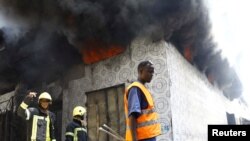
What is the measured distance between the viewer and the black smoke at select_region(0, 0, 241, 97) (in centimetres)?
716

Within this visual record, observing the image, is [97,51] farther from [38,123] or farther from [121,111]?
[38,123]

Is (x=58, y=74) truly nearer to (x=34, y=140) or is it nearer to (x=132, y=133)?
(x=34, y=140)

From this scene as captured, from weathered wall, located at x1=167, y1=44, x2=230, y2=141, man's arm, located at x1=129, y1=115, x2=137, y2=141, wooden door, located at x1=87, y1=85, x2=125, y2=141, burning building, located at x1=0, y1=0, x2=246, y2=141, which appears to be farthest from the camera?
wooden door, located at x1=87, y1=85, x2=125, y2=141

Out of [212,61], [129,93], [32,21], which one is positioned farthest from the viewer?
[212,61]

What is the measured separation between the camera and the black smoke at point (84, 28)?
716 cm

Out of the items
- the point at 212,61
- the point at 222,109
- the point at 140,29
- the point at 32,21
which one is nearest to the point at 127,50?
the point at 140,29

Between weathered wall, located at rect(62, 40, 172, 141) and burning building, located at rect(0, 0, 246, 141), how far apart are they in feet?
0.07

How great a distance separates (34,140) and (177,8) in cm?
423

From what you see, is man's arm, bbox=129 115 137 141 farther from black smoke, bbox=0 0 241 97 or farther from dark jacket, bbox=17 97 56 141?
black smoke, bbox=0 0 241 97

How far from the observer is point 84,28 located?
7.59 meters

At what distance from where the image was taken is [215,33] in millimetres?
9438

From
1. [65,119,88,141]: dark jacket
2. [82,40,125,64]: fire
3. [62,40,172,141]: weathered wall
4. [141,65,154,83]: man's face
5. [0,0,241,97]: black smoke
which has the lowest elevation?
[65,119,88,141]: dark jacket

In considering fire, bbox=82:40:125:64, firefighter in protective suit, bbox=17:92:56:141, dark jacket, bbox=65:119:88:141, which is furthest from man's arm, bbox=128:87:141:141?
fire, bbox=82:40:125:64

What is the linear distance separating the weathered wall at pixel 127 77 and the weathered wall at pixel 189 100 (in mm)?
174
